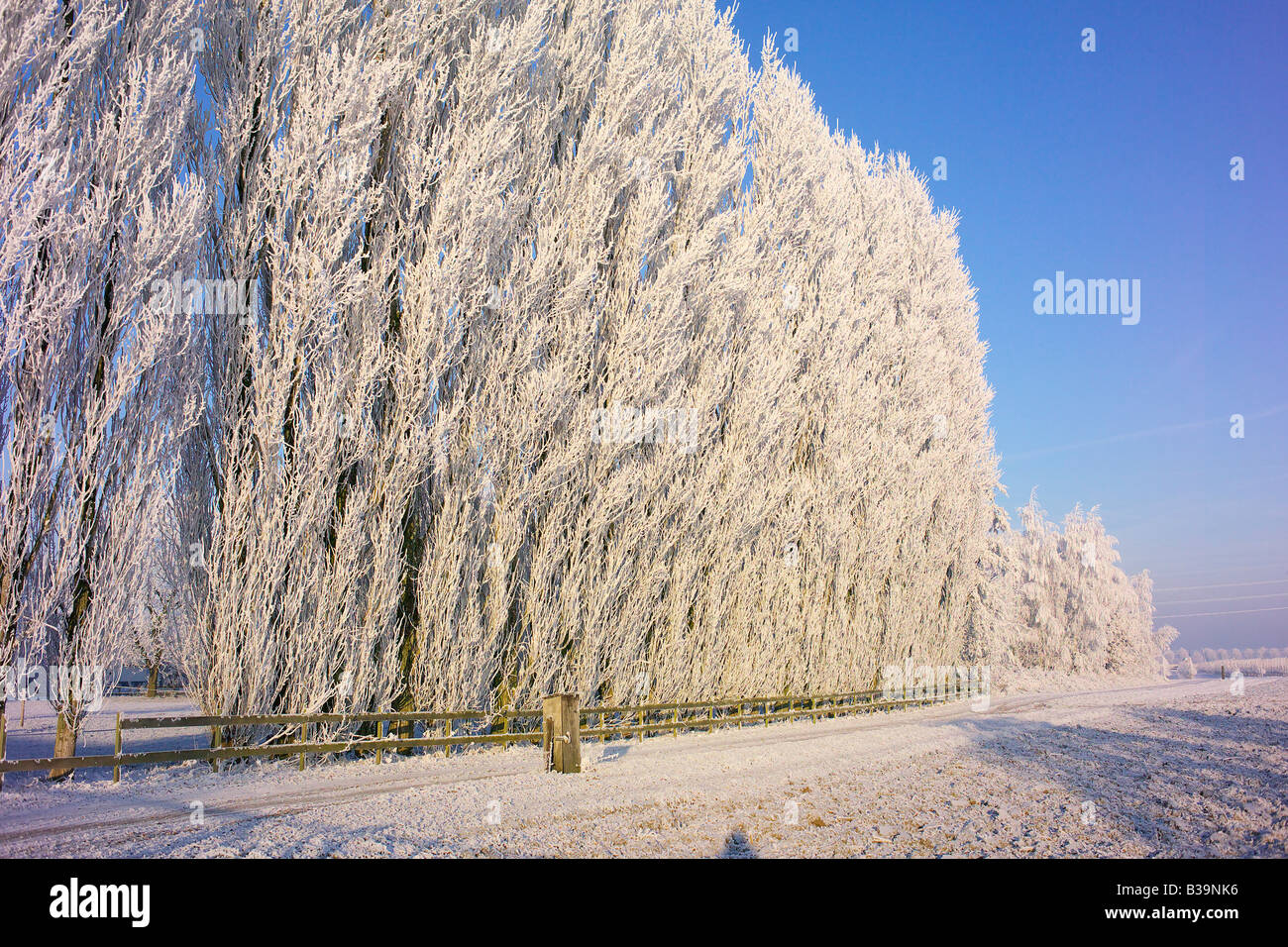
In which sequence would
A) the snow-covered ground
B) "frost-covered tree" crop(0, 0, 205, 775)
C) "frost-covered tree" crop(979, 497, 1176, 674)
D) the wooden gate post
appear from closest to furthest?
the snow-covered ground
"frost-covered tree" crop(0, 0, 205, 775)
the wooden gate post
"frost-covered tree" crop(979, 497, 1176, 674)

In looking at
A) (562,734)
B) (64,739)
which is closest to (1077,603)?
(562,734)

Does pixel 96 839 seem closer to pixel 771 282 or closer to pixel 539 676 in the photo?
pixel 539 676

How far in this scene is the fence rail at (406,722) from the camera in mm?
9805

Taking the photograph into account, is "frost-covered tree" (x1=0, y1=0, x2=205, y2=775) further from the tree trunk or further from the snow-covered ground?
the snow-covered ground

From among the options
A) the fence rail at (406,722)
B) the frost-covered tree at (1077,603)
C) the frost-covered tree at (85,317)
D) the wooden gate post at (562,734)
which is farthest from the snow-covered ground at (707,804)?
the frost-covered tree at (1077,603)

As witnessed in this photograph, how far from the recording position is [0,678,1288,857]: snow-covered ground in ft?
23.0

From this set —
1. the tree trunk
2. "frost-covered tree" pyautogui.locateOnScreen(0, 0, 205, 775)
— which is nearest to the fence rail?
the tree trunk

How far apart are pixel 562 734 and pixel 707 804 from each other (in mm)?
3220

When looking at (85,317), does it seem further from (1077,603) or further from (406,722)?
(1077,603)

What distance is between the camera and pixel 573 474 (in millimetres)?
15469

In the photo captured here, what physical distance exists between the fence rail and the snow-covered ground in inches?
10.7

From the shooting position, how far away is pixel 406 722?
516 inches

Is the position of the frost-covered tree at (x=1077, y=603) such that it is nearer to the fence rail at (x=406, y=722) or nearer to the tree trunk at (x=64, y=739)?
the fence rail at (x=406, y=722)

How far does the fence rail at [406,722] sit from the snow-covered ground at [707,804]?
27cm
